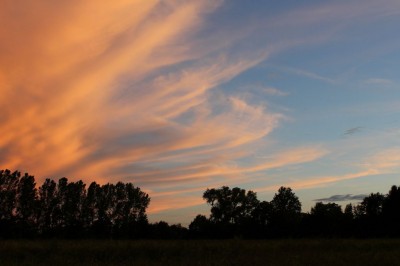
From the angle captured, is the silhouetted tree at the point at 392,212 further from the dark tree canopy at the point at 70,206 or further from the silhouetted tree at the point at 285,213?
the dark tree canopy at the point at 70,206

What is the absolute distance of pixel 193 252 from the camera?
21578 millimetres

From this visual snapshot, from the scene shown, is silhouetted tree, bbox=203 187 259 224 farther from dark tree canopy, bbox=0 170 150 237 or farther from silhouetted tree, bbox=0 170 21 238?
silhouetted tree, bbox=0 170 21 238

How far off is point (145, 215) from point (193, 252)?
6866cm

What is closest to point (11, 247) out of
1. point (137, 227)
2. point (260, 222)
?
point (137, 227)

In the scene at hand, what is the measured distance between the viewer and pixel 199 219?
3361 inches

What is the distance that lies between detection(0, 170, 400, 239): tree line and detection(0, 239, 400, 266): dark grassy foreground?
41.5 meters

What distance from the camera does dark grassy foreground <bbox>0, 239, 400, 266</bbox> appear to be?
18328mm

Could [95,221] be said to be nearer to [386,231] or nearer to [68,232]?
[68,232]

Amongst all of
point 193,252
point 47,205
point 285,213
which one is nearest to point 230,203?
point 285,213

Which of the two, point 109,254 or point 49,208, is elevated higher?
point 49,208

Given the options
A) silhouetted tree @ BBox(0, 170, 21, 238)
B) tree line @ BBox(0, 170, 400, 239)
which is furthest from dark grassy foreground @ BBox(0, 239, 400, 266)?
silhouetted tree @ BBox(0, 170, 21, 238)

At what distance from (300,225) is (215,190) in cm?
2654

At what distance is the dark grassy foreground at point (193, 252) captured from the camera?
18.3 m

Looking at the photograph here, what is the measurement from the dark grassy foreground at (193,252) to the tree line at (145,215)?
41539mm
